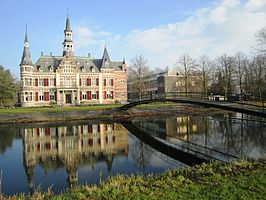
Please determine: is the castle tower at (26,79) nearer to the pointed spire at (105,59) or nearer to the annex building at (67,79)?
the annex building at (67,79)

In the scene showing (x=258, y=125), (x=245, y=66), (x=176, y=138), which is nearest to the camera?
(x=176, y=138)

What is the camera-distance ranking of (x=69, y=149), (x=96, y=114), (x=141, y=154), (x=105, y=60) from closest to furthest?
(x=141, y=154)
(x=69, y=149)
(x=96, y=114)
(x=105, y=60)

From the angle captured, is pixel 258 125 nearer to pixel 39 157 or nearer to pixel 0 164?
pixel 39 157

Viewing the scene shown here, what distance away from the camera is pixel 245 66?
161ft

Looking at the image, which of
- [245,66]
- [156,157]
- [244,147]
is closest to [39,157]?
[156,157]

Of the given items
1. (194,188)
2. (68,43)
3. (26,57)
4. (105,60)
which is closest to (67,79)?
(68,43)

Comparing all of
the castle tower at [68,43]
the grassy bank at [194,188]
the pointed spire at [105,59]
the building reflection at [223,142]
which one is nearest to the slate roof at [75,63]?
the pointed spire at [105,59]

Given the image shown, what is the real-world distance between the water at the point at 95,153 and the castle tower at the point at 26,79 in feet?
95.6

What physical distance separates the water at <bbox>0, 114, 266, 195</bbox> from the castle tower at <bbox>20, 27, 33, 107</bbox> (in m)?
29.1

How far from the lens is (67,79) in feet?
175

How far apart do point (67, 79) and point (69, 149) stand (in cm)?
3876

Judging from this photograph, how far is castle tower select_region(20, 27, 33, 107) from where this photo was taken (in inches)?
1960

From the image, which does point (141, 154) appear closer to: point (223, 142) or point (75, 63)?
point (223, 142)

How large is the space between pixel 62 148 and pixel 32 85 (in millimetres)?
37777
